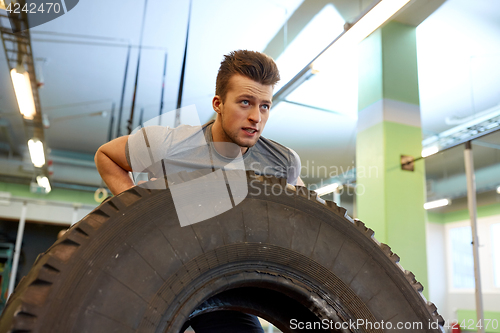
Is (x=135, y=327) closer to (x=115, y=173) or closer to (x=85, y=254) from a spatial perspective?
(x=85, y=254)

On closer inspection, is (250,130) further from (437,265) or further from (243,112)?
(437,265)

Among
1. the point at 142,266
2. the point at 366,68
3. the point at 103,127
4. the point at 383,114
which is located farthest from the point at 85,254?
the point at 103,127

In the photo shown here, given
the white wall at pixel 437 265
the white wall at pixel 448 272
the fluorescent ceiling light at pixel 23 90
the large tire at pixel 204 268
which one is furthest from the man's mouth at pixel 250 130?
the white wall at pixel 437 265

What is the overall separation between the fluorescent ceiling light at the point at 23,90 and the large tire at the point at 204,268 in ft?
13.0

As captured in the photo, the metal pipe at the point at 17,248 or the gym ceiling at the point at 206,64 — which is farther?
the metal pipe at the point at 17,248

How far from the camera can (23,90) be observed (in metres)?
4.07

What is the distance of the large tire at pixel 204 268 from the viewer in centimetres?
48

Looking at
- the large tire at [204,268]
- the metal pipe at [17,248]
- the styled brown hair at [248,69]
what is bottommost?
the large tire at [204,268]

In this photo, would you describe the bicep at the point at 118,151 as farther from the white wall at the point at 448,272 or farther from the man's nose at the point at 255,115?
the white wall at the point at 448,272

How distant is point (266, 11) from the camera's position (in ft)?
12.1

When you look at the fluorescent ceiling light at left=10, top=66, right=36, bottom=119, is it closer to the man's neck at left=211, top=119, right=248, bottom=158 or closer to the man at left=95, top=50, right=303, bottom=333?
the man at left=95, top=50, right=303, bottom=333

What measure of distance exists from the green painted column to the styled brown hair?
240 cm

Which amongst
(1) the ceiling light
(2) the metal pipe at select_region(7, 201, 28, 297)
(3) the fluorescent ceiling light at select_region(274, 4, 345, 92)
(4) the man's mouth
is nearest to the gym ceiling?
(3) the fluorescent ceiling light at select_region(274, 4, 345, 92)

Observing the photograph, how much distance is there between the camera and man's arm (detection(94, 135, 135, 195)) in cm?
91
